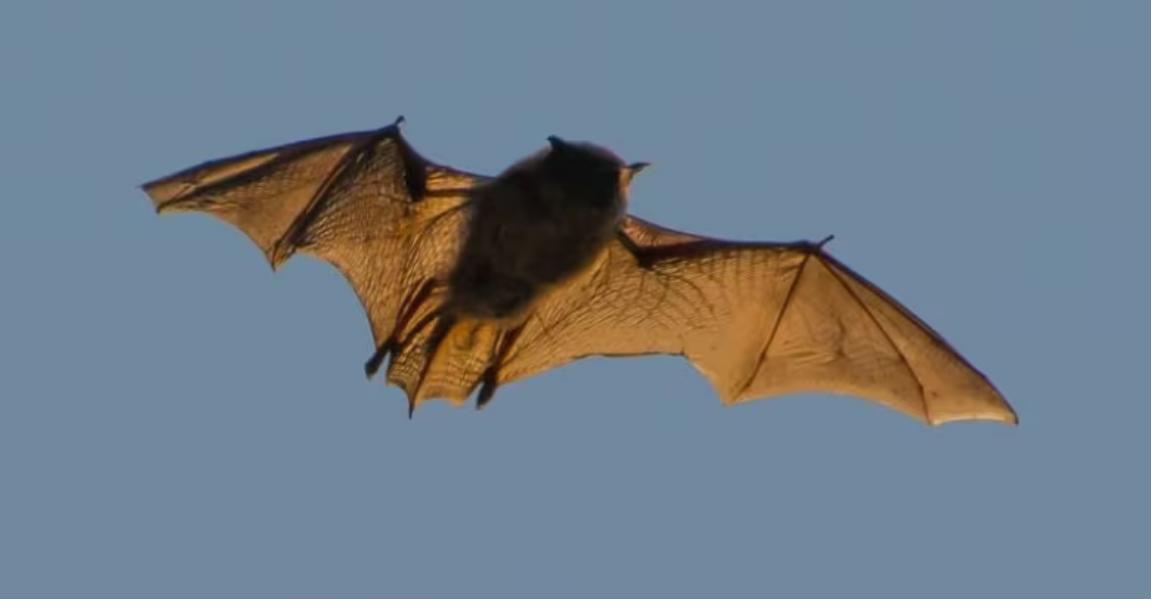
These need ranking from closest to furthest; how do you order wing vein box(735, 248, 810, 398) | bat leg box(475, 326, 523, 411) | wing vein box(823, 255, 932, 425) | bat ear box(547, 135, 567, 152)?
bat ear box(547, 135, 567, 152)
wing vein box(823, 255, 932, 425)
bat leg box(475, 326, 523, 411)
wing vein box(735, 248, 810, 398)

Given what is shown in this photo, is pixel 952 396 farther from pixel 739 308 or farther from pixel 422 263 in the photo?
pixel 422 263

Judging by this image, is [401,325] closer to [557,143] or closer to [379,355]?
[379,355]

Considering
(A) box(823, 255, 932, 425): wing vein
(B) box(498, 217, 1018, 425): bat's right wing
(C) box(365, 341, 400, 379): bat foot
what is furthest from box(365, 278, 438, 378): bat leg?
(A) box(823, 255, 932, 425): wing vein

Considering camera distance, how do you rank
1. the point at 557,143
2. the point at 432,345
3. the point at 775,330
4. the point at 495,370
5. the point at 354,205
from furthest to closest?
the point at 775,330
the point at 495,370
the point at 432,345
the point at 354,205
the point at 557,143

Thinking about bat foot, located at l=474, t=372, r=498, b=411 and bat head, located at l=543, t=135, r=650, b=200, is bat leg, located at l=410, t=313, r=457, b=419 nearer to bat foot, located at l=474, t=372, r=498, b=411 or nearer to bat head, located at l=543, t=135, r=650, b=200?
bat foot, located at l=474, t=372, r=498, b=411

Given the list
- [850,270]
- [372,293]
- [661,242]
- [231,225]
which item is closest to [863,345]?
[850,270]

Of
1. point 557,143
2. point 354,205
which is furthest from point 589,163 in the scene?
point 354,205
